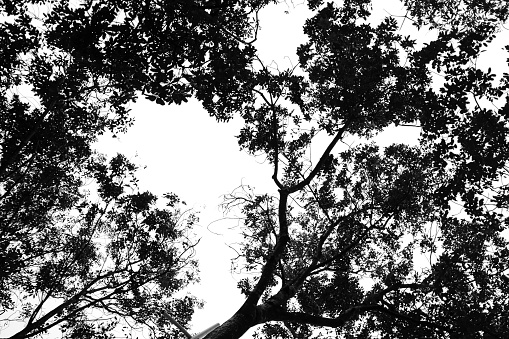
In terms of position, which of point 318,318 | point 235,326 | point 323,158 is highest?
point 323,158

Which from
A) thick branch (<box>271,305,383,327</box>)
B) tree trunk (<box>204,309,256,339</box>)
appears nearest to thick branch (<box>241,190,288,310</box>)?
tree trunk (<box>204,309,256,339</box>)

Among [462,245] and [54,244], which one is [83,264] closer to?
[54,244]

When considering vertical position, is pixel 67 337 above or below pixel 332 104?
below

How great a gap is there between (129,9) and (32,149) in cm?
484

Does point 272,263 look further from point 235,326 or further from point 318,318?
point 235,326

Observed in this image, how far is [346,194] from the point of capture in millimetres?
9344

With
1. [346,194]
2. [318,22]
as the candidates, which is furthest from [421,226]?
[318,22]

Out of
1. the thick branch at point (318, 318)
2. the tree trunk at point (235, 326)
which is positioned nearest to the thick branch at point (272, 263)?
the tree trunk at point (235, 326)

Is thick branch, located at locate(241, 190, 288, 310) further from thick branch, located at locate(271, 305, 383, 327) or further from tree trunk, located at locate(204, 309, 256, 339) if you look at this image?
thick branch, located at locate(271, 305, 383, 327)

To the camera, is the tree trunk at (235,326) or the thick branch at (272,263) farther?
the thick branch at (272,263)

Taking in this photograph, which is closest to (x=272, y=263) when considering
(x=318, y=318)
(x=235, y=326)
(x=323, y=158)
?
(x=318, y=318)

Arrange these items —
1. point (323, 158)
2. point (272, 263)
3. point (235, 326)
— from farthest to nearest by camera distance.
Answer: point (323, 158) < point (272, 263) < point (235, 326)

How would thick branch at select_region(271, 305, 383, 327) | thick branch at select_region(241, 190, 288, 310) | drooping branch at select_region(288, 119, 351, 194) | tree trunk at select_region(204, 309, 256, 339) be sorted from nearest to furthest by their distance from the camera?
tree trunk at select_region(204, 309, 256, 339) → thick branch at select_region(241, 190, 288, 310) → thick branch at select_region(271, 305, 383, 327) → drooping branch at select_region(288, 119, 351, 194)

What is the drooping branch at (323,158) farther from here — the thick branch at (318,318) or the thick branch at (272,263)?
the thick branch at (318,318)
